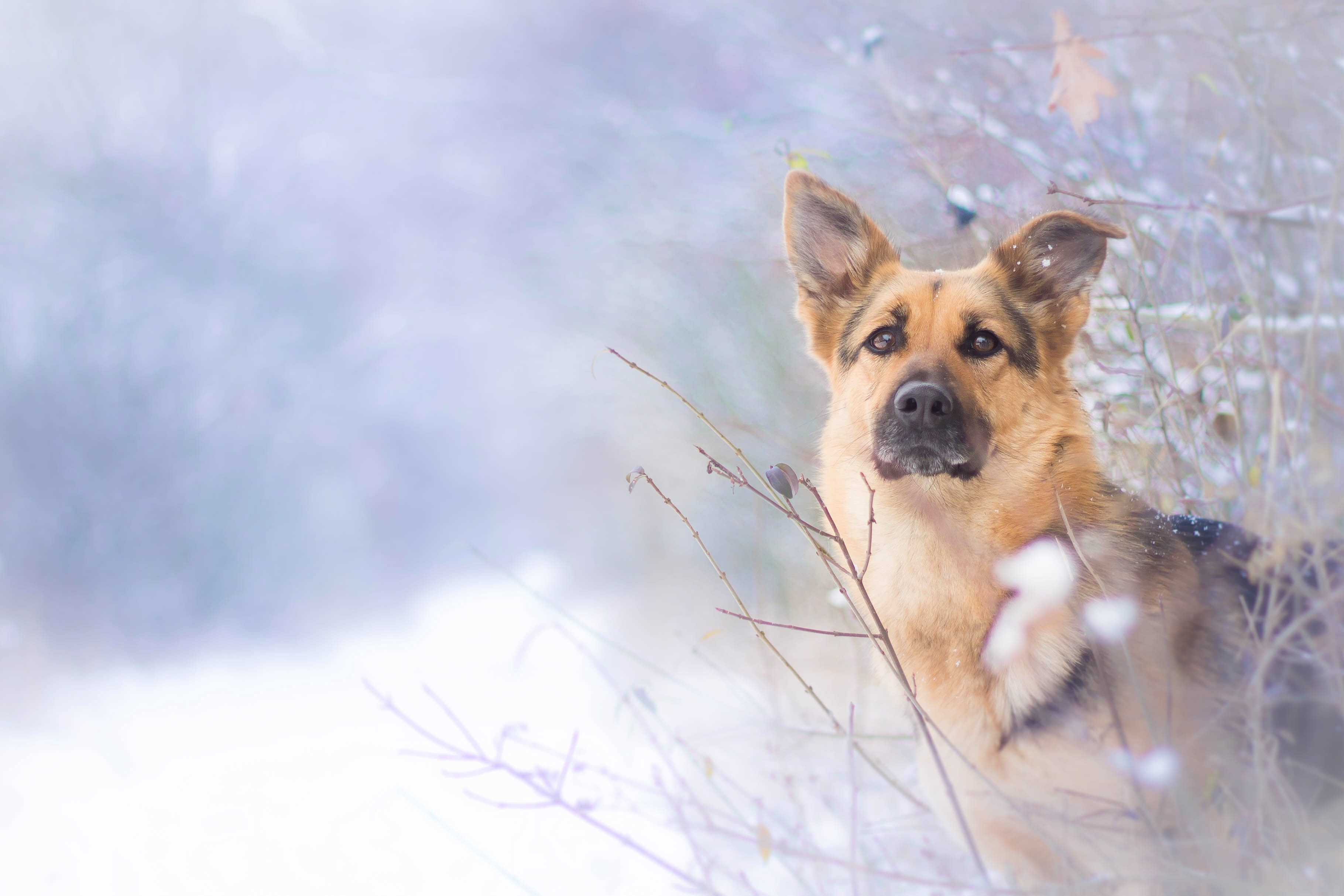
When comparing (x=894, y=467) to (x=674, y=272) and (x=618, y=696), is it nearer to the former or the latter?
(x=618, y=696)

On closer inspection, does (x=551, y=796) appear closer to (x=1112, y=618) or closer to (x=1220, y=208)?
(x=1112, y=618)

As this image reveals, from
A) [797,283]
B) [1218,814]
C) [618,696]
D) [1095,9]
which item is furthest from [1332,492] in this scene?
[618,696]

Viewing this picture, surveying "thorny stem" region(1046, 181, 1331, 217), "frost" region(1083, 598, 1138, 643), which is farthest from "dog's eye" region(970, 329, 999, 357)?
"frost" region(1083, 598, 1138, 643)

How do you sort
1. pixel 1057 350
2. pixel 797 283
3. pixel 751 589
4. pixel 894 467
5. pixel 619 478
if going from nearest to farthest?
pixel 894 467, pixel 1057 350, pixel 797 283, pixel 751 589, pixel 619 478

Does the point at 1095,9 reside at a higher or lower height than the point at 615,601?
higher

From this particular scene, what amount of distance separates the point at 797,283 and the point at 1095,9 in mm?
1036

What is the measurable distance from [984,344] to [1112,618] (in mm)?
748

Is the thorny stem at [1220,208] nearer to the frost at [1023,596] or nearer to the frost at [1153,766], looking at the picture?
the frost at [1023,596]

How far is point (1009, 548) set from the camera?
164 centimetres

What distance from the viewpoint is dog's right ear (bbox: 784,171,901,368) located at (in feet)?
6.11

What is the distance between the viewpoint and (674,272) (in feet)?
8.39

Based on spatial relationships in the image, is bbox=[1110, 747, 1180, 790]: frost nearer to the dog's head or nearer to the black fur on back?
the black fur on back

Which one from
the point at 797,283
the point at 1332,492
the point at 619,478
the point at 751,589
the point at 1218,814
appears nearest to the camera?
the point at 1332,492

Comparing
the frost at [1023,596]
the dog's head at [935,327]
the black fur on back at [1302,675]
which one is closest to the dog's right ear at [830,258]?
the dog's head at [935,327]
